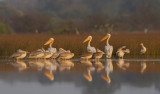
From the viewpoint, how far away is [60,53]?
47.0 feet

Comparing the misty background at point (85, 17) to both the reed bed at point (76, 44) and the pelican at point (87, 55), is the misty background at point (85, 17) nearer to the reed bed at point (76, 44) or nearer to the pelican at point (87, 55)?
the reed bed at point (76, 44)

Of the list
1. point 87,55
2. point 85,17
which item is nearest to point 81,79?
point 87,55

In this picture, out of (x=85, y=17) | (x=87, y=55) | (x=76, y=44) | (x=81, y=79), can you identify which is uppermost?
(x=85, y=17)

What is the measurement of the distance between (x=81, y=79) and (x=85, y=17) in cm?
3640

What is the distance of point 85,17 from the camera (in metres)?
45.8

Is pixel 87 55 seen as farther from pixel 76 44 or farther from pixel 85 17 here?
pixel 85 17

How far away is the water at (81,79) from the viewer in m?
8.34

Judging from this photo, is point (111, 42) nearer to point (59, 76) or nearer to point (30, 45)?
point (30, 45)

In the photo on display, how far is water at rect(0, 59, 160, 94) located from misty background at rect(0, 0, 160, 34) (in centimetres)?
1451

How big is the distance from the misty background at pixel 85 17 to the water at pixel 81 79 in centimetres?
1451

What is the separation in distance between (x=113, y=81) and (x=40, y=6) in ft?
167

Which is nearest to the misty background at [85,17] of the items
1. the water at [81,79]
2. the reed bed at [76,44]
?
the reed bed at [76,44]

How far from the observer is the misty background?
3847 centimetres

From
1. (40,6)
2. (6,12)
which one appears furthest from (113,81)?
(40,6)
